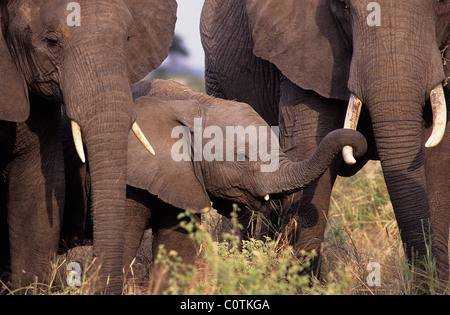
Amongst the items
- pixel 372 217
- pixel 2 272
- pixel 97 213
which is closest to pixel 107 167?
pixel 97 213

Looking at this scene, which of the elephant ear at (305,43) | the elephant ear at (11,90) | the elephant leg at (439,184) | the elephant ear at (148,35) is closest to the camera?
the elephant ear at (11,90)

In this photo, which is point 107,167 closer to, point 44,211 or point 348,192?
point 44,211

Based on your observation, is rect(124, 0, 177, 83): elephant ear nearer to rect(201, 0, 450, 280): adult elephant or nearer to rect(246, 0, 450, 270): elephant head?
rect(201, 0, 450, 280): adult elephant

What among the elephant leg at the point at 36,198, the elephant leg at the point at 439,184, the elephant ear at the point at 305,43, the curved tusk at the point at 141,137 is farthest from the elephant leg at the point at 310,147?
the elephant leg at the point at 36,198

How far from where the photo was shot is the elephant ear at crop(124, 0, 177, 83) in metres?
5.10

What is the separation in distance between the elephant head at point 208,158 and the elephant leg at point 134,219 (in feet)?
0.37

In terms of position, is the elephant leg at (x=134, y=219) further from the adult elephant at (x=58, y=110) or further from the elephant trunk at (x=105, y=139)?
the elephant trunk at (x=105, y=139)

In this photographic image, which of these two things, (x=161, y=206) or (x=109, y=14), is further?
(x=161, y=206)

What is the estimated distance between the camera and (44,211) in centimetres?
497

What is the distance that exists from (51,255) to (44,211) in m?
0.24

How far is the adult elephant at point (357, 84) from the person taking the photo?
4.73 meters

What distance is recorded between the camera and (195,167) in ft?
16.2

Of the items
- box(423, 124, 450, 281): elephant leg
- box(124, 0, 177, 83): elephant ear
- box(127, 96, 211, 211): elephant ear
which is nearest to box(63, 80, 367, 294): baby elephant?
box(127, 96, 211, 211): elephant ear
